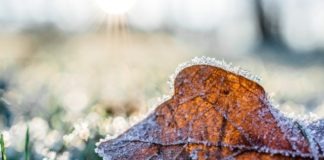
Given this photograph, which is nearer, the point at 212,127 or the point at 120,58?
the point at 212,127

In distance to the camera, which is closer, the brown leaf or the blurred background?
the brown leaf

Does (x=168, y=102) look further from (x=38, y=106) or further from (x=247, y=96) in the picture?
(x=38, y=106)

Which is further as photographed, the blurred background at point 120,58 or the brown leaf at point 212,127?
the blurred background at point 120,58

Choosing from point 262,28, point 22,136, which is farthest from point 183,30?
point 22,136
